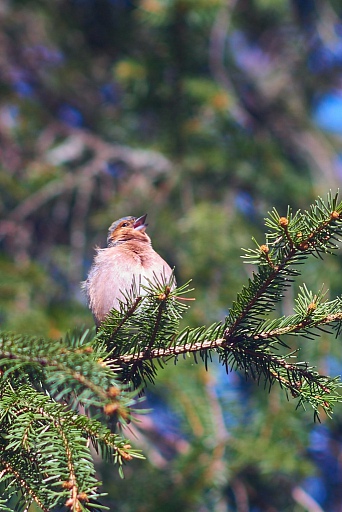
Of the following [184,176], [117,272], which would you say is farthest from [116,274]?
[184,176]

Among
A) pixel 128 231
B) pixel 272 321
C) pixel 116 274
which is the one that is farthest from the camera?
pixel 128 231

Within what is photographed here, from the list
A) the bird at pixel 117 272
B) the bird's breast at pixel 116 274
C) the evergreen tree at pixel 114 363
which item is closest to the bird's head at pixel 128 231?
the bird at pixel 117 272

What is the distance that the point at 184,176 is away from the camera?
601cm

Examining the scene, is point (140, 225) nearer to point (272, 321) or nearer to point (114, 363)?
point (114, 363)

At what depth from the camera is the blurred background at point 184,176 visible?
4867 millimetres

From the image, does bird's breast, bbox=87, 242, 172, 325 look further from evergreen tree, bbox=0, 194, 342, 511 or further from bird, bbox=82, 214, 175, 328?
evergreen tree, bbox=0, 194, 342, 511

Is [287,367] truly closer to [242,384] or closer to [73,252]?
[242,384]

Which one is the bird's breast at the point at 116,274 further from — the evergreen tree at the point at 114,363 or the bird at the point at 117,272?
the evergreen tree at the point at 114,363

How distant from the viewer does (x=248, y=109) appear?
302 inches

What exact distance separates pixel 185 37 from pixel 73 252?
Result: 6.98ft

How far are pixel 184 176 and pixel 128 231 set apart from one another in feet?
5.32

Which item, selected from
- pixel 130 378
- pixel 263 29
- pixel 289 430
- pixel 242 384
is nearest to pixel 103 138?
pixel 263 29

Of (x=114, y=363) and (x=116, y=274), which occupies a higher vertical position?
(x=116, y=274)

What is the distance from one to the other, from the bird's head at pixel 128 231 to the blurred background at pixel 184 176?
59cm
